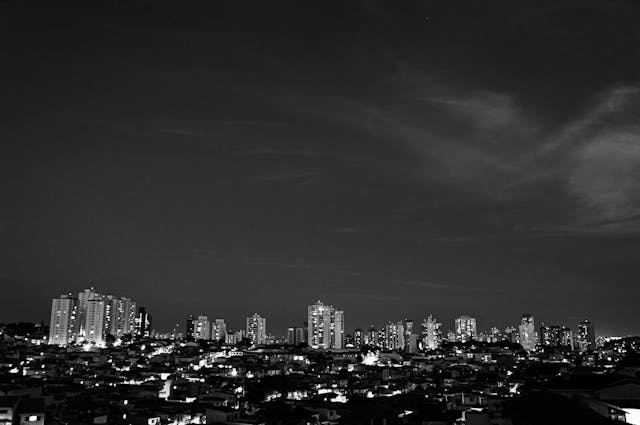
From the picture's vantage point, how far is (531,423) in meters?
11.8

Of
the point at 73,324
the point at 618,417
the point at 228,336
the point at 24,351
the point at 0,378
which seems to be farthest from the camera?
the point at 228,336

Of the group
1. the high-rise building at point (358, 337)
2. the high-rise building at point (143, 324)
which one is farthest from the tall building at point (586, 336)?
the high-rise building at point (143, 324)

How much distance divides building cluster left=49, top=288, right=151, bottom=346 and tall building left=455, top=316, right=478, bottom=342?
56.0 metres

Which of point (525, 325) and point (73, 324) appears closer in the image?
point (73, 324)

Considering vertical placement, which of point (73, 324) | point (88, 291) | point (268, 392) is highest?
point (88, 291)

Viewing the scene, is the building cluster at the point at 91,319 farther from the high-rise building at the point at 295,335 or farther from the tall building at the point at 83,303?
the high-rise building at the point at 295,335

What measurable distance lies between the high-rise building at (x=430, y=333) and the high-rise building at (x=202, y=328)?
35.8 m

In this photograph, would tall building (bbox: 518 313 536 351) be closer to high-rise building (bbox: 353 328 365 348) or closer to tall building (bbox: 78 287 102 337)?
high-rise building (bbox: 353 328 365 348)

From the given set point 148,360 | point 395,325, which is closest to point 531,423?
point 148,360

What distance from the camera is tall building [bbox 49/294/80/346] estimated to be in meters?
67.2

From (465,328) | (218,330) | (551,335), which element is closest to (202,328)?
(218,330)

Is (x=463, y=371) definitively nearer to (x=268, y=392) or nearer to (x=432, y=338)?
(x=268, y=392)

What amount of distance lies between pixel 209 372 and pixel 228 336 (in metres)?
61.9

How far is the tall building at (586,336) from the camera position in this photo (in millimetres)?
86938
